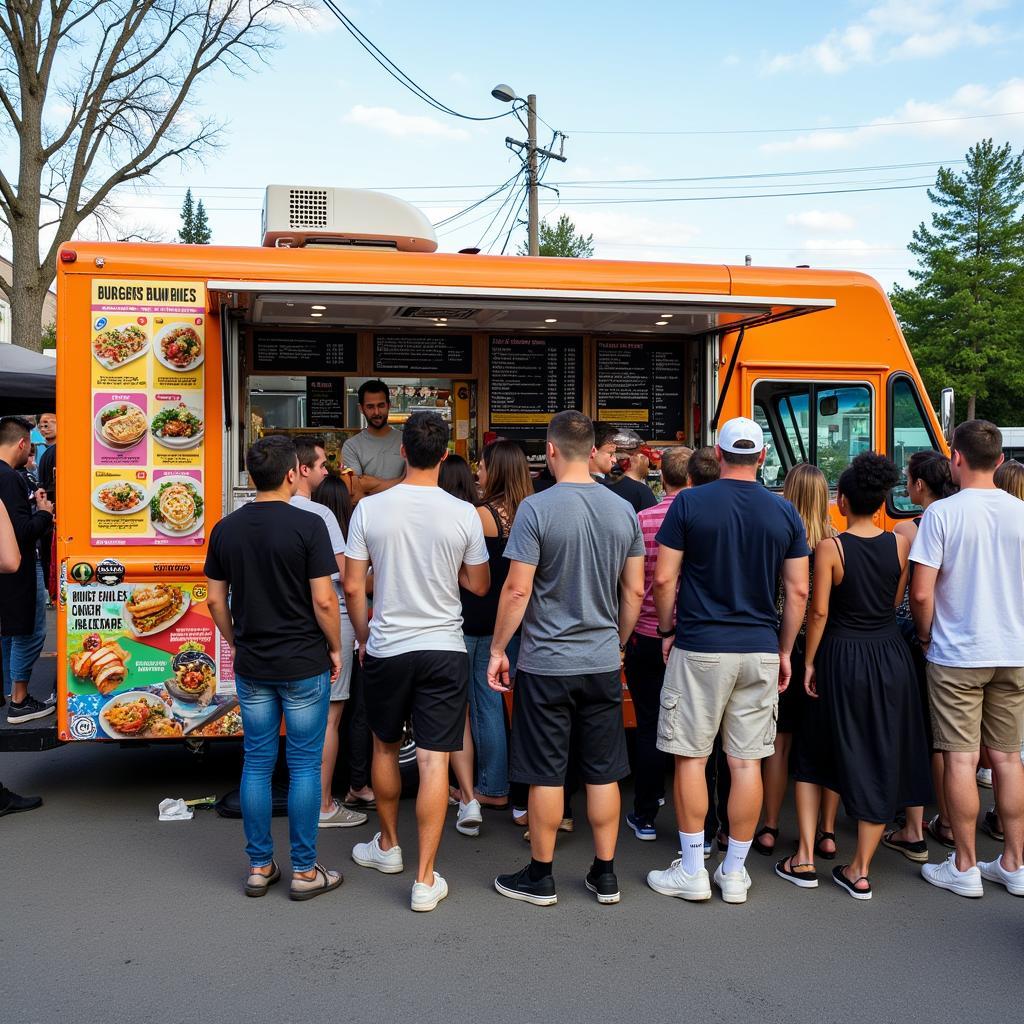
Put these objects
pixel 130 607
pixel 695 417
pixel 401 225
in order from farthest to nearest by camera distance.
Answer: pixel 695 417 < pixel 401 225 < pixel 130 607

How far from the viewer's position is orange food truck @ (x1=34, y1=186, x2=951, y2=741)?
17.7ft

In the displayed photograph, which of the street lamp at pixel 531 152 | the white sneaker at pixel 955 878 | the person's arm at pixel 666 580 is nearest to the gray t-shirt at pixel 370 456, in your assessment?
the person's arm at pixel 666 580

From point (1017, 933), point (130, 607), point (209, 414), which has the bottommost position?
point (1017, 933)

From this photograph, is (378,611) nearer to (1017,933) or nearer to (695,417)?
(1017,933)

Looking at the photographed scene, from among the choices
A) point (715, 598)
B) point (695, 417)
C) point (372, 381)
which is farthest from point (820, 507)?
point (372, 381)

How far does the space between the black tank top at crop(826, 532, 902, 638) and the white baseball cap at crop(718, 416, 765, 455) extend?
63cm

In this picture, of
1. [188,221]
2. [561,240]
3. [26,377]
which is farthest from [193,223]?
[26,377]

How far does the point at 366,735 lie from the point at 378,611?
1.45 metres

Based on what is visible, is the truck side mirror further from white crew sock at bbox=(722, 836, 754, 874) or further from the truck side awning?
white crew sock at bbox=(722, 836, 754, 874)

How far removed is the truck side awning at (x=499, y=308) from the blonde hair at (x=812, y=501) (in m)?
1.29

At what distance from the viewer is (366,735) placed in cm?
569

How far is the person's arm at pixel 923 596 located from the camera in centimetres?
471

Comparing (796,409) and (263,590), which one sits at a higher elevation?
(796,409)

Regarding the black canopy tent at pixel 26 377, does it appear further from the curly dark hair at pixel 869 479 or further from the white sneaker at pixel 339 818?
the curly dark hair at pixel 869 479
